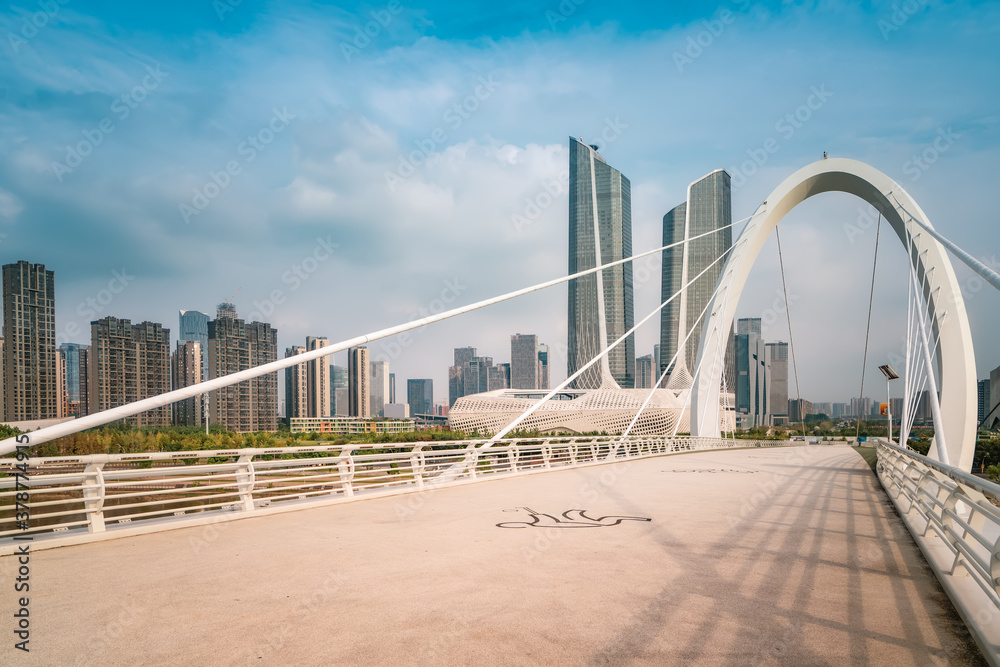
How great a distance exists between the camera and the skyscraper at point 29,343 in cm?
6881

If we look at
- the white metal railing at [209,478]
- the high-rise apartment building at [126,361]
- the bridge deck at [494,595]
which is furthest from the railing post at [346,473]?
the high-rise apartment building at [126,361]

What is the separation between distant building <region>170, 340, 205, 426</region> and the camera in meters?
82.5

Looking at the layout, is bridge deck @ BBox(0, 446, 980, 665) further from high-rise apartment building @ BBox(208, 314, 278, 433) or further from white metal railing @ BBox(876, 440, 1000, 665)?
high-rise apartment building @ BBox(208, 314, 278, 433)

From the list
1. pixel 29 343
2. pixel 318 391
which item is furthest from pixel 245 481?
pixel 318 391

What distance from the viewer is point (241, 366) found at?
79312 millimetres

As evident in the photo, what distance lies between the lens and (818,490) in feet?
44.1

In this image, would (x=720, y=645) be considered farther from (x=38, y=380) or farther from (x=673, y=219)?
(x=673, y=219)

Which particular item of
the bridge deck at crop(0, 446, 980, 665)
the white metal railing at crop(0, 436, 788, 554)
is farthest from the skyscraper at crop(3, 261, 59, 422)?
the bridge deck at crop(0, 446, 980, 665)

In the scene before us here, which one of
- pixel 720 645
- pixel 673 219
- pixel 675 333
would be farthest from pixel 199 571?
pixel 673 219

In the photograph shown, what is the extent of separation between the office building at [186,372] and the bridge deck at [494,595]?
78561 mm

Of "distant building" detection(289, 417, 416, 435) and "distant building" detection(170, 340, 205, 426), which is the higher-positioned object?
"distant building" detection(170, 340, 205, 426)

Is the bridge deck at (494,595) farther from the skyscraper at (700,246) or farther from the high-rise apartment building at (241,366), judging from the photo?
the skyscraper at (700,246)

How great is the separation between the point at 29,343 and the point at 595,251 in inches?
3594

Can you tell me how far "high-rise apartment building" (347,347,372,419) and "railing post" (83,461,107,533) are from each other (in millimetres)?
117990
